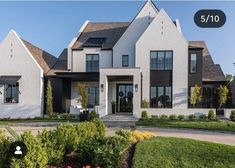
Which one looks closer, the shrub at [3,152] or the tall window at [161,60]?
the shrub at [3,152]

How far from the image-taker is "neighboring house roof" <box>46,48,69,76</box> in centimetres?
3328

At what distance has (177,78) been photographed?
99.9ft

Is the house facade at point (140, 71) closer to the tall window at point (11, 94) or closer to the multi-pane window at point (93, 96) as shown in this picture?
the multi-pane window at point (93, 96)

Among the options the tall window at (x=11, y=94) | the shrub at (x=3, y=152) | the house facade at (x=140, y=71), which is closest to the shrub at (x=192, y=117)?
the house facade at (x=140, y=71)

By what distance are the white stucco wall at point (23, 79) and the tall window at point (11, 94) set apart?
38 cm

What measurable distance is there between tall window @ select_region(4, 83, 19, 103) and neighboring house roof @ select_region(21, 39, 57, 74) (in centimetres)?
323

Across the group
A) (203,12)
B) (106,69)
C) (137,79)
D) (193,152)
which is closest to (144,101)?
(137,79)

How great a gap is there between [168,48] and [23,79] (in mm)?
13776

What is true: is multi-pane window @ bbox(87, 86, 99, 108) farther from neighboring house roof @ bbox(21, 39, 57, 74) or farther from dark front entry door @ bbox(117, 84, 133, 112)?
neighboring house roof @ bbox(21, 39, 57, 74)

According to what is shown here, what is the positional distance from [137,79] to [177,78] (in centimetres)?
431

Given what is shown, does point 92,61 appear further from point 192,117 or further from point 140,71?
point 192,117

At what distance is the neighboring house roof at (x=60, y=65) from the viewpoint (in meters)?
33.3

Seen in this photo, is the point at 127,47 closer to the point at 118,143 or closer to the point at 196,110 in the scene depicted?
the point at 196,110

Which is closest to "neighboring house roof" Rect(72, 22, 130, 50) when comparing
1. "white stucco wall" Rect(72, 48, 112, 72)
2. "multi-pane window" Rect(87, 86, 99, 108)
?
"white stucco wall" Rect(72, 48, 112, 72)
